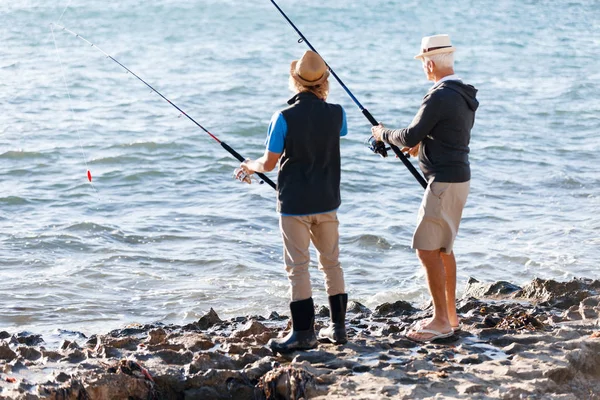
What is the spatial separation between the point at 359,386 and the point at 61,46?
16495mm

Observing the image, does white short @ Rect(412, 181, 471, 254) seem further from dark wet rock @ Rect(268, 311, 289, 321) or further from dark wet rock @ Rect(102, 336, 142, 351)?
dark wet rock @ Rect(268, 311, 289, 321)

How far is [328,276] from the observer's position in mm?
4602

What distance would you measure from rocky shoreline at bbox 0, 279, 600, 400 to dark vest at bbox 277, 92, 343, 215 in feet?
2.35

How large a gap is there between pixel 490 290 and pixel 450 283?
1740 mm

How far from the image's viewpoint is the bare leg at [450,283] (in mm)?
4738

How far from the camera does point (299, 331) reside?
4508 millimetres

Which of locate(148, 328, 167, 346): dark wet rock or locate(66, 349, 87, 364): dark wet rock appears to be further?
locate(148, 328, 167, 346): dark wet rock

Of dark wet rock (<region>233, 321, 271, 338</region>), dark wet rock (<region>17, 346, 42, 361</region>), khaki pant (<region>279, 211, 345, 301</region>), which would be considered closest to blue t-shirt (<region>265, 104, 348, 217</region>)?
khaki pant (<region>279, 211, 345, 301</region>)

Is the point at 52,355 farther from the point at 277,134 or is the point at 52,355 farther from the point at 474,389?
A: the point at 474,389

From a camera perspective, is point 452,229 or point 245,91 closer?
point 452,229

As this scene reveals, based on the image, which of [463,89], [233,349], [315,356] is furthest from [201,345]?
[463,89]

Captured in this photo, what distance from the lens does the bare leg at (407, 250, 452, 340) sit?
4.60 meters

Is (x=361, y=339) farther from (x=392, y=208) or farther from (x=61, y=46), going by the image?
(x=61, y=46)

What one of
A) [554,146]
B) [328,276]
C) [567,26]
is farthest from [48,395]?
[567,26]
